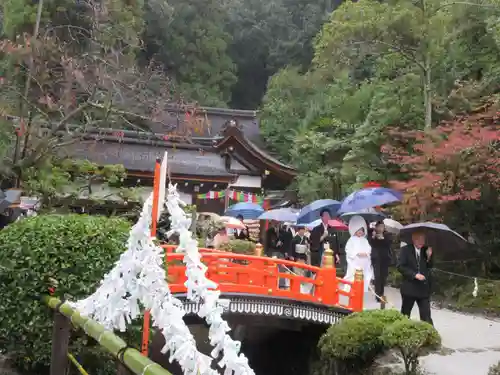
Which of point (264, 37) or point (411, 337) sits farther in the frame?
point (264, 37)

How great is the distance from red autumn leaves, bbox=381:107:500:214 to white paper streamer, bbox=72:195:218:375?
942 cm

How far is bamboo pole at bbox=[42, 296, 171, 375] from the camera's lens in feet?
8.67

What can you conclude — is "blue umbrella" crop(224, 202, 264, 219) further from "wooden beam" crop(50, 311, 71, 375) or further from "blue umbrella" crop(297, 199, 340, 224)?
"wooden beam" crop(50, 311, 71, 375)

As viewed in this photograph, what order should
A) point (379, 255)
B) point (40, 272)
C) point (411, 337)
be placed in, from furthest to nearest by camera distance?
point (379, 255)
point (411, 337)
point (40, 272)

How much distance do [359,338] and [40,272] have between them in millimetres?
4204

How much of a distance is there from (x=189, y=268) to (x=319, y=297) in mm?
6817

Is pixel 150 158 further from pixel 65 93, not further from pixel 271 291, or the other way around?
pixel 271 291

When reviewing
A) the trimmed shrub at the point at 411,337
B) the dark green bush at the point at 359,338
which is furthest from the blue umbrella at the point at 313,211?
the trimmed shrub at the point at 411,337

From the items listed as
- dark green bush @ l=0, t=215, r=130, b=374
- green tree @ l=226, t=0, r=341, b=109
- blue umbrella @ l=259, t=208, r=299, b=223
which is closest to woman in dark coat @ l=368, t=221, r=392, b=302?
blue umbrella @ l=259, t=208, r=299, b=223

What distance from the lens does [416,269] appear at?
7.53 meters

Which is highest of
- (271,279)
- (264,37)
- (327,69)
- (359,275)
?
(264,37)

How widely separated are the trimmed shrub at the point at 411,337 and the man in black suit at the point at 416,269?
2.51ft

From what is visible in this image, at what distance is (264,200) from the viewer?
23.2 metres

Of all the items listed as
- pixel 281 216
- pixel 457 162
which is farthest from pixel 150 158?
pixel 457 162
